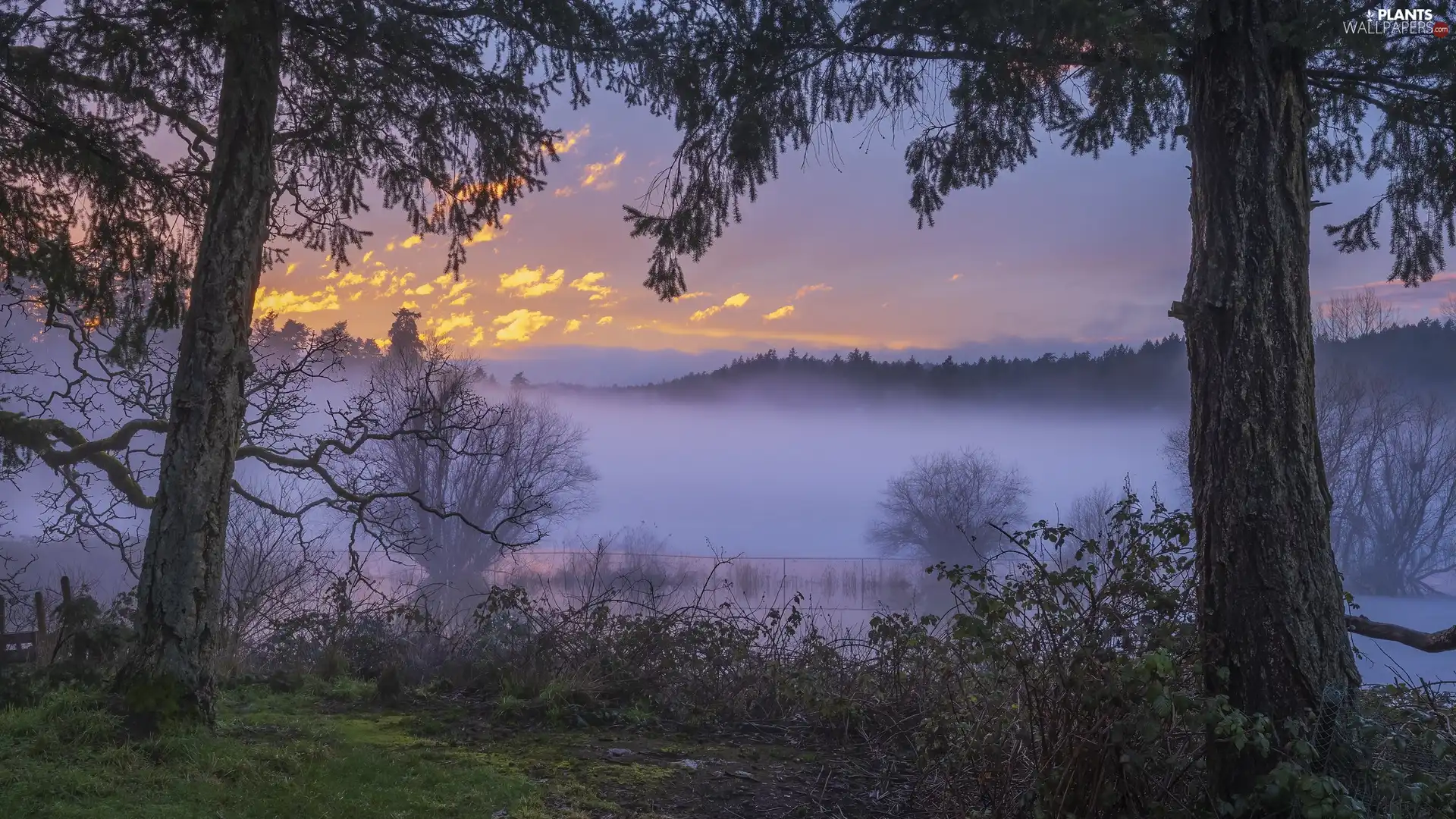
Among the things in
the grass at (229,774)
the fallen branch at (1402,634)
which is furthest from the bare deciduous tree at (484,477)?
the fallen branch at (1402,634)

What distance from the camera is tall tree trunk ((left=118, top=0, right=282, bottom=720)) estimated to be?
475 centimetres

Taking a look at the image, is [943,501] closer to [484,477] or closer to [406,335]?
[484,477]

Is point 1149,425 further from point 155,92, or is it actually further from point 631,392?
point 155,92

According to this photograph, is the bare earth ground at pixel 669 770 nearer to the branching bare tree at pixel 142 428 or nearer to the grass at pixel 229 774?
the grass at pixel 229 774

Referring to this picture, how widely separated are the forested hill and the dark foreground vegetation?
55.1 feet

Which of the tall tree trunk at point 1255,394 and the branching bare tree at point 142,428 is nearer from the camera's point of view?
the tall tree trunk at point 1255,394

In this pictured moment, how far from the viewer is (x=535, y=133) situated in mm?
6730

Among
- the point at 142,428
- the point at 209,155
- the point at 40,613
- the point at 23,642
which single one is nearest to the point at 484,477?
the point at 40,613

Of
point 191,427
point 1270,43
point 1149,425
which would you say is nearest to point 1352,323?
point 1149,425

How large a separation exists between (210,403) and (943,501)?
31.1 meters

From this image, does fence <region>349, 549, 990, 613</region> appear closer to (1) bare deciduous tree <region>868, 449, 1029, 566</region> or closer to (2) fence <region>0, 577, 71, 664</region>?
(1) bare deciduous tree <region>868, 449, 1029, 566</region>

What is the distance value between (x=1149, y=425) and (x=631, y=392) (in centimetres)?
2272

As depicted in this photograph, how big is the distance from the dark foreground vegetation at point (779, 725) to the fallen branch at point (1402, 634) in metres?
0.24

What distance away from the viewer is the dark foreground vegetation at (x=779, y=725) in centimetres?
323
